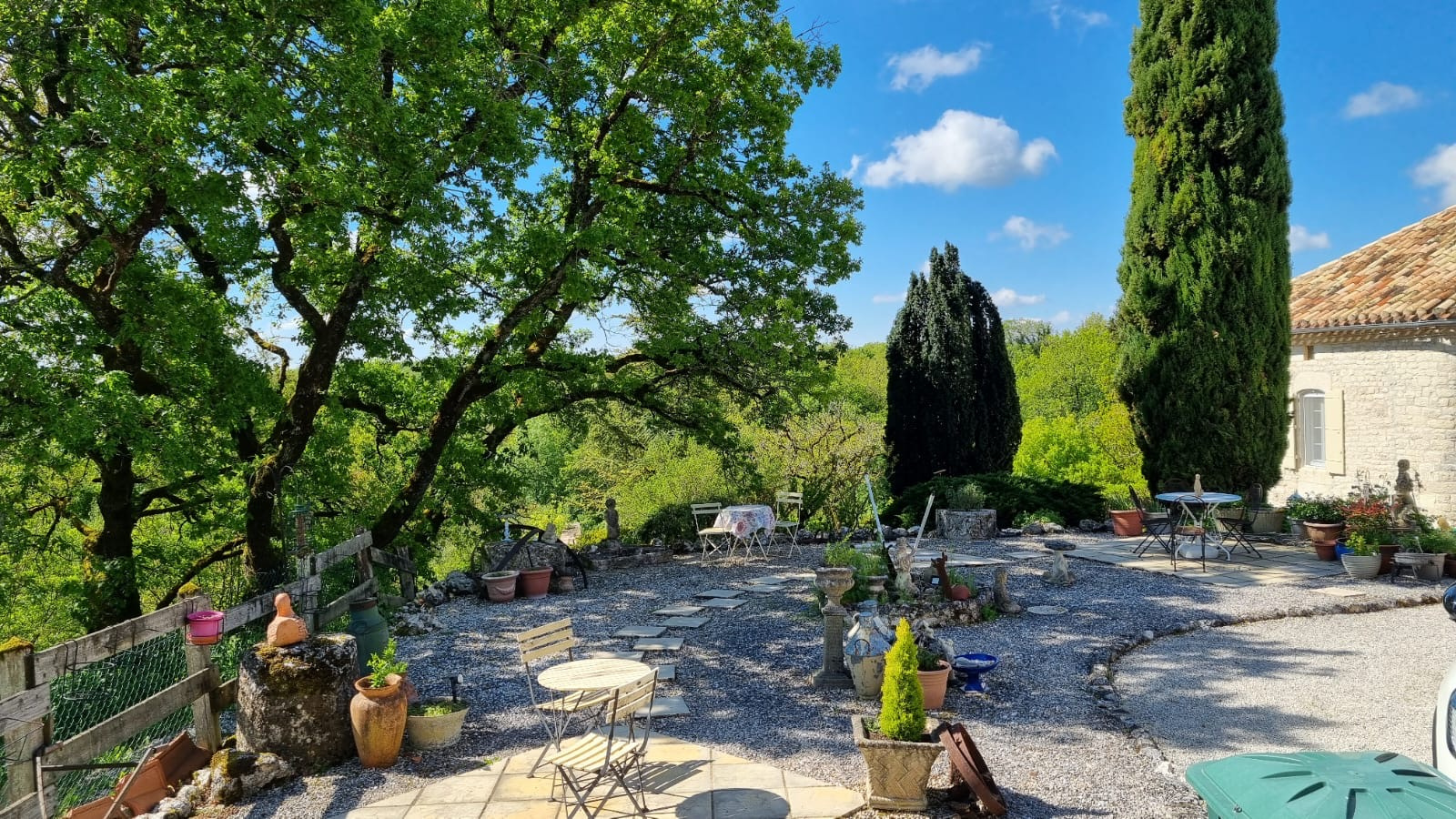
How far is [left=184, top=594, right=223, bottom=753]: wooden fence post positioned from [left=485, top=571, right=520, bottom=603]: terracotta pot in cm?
483

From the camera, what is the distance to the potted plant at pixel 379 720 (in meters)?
4.89

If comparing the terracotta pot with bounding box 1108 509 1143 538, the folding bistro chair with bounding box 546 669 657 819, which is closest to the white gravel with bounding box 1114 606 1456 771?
the folding bistro chair with bounding box 546 669 657 819

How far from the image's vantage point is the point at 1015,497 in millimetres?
14828

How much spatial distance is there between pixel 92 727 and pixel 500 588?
5.51 meters

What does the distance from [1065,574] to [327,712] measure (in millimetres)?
8294

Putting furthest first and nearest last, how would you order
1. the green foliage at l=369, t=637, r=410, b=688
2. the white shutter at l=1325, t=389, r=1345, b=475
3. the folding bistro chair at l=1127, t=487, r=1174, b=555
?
the white shutter at l=1325, t=389, r=1345, b=475 < the folding bistro chair at l=1127, t=487, r=1174, b=555 < the green foliage at l=369, t=637, r=410, b=688

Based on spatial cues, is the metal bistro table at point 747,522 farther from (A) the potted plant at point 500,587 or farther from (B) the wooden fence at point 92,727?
(B) the wooden fence at point 92,727

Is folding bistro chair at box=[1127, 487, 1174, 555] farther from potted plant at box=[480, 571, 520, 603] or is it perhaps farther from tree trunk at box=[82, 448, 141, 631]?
tree trunk at box=[82, 448, 141, 631]

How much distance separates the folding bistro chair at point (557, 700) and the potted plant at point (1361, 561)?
9.49 meters

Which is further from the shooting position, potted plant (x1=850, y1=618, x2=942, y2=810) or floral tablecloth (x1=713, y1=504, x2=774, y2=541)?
floral tablecloth (x1=713, y1=504, x2=774, y2=541)

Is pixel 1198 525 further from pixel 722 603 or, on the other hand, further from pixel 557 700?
pixel 557 700

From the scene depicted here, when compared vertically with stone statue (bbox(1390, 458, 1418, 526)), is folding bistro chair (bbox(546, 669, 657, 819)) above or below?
below

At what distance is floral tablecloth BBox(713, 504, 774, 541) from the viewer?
1201 centimetres

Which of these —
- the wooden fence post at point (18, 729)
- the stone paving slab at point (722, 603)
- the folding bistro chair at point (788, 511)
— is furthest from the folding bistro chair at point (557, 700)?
the folding bistro chair at point (788, 511)
